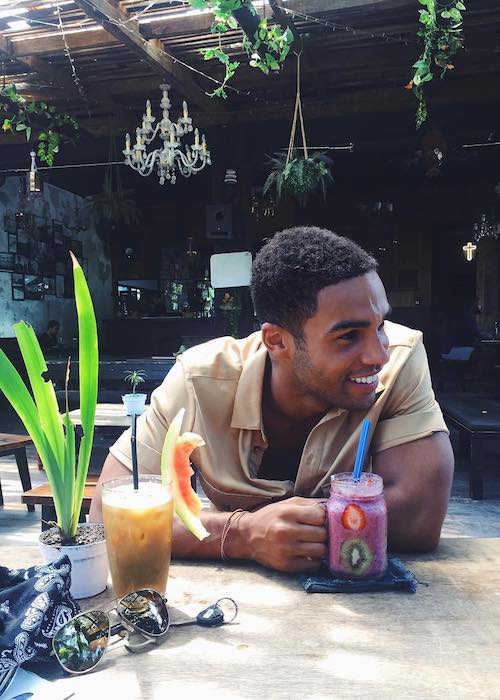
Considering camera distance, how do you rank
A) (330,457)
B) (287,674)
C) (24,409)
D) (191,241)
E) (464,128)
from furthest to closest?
(191,241) < (464,128) < (330,457) < (24,409) < (287,674)

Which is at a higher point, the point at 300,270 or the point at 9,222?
the point at 9,222

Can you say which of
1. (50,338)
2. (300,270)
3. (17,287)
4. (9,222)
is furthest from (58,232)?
(300,270)

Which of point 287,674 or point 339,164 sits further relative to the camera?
point 339,164

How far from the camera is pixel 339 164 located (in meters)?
9.24

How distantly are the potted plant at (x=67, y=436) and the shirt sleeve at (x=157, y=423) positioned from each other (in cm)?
29

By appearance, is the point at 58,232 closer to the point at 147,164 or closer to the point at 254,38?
the point at 147,164

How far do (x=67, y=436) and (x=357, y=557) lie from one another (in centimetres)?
57

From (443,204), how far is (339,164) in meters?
2.97

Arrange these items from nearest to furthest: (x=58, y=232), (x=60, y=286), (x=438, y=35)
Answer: (x=438, y=35), (x=58, y=232), (x=60, y=286)

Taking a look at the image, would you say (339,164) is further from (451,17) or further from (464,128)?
(451,17)

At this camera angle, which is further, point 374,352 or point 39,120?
point 39,120

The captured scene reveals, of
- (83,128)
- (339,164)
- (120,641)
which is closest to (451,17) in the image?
(120,641)

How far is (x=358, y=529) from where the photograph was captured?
110 cm

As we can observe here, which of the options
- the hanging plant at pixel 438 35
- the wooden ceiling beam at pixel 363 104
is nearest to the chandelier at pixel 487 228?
the wooden ceiling beam at pixel 363 104
